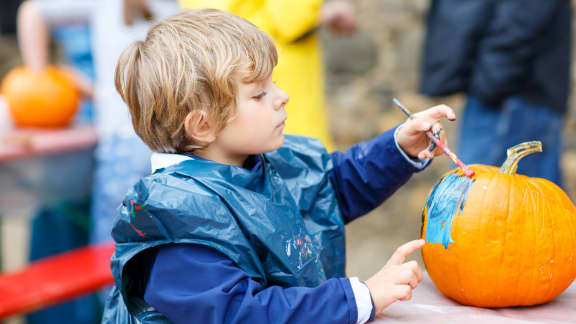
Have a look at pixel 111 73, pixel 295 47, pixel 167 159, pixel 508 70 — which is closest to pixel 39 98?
pixel 111 73

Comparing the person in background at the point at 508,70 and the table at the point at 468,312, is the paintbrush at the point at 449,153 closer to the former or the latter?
the table at the point at 468,312

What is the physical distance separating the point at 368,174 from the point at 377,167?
0.03 metres

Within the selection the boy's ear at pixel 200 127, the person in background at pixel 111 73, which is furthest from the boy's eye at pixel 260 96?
the person in background at pixel 111 73

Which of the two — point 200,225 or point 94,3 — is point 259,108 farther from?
point 94,3

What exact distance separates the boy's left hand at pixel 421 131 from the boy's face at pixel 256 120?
1.11 feet

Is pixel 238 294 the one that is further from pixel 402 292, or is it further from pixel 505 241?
pixel 505 241

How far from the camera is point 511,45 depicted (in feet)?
8.50

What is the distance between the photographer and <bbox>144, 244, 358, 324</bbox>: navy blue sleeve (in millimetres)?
1110

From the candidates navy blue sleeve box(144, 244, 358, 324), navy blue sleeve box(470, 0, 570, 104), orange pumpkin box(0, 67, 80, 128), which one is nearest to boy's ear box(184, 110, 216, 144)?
navy blue sleeve box(144, 244, 358, 324)

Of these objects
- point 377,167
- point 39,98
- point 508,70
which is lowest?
point 39,98

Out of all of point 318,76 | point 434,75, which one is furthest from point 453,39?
point 318,76

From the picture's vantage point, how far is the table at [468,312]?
1180mm

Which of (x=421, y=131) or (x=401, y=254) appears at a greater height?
(x=421, y=131)

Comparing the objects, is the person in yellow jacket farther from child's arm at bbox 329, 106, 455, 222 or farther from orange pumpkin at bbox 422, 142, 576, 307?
orange pumpkin at bbox 422, 142, 576, 307
